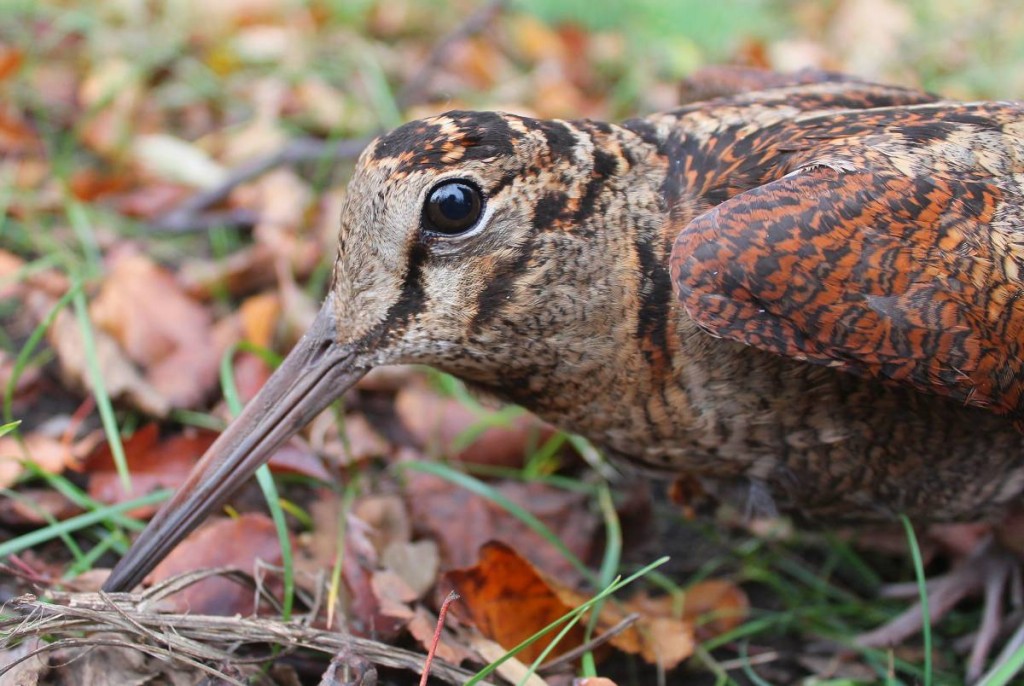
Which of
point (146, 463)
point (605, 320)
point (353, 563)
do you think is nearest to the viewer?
point (605, 320)

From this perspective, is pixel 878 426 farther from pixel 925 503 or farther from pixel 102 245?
pixel 102 245

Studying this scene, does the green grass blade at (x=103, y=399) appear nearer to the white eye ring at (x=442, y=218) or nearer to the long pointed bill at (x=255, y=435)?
the long pointed bill at (x=255, y=435)

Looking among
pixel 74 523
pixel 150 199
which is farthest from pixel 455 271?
pixel 150 199

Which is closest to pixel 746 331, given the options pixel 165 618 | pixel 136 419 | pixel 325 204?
pixel 165 618

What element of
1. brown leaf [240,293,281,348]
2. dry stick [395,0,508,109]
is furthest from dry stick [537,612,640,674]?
dry stick [395,0,508,109]

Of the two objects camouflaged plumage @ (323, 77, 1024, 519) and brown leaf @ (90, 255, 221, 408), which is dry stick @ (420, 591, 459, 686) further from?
brown leaf @ (90, 255, 221, 408)

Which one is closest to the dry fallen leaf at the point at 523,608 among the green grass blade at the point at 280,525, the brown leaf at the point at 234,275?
the green grass blade at the point at 280,525

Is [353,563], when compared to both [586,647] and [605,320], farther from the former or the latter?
[605,320]
